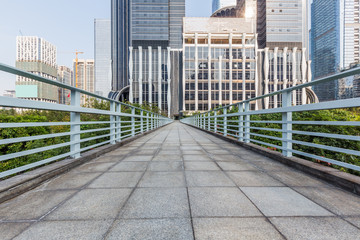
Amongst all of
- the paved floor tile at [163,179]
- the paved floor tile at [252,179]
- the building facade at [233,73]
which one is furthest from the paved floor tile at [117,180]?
the building facade at [233,73]

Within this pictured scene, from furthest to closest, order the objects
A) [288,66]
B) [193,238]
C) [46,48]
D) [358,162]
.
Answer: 1. [46,48]
2. [288,66]
3. [358,162]
4. [193,238]

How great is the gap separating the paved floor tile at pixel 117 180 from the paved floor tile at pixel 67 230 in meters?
0.88

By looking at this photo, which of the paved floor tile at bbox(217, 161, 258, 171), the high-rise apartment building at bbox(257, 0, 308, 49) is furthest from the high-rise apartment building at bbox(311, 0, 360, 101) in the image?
the paved floor tile at bbox(217, 161, 258, 171)

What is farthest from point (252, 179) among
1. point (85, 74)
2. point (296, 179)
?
point (85, 74)

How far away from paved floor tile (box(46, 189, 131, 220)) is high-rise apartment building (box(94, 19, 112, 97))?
182m

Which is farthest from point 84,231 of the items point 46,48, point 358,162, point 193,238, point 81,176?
point 46,48

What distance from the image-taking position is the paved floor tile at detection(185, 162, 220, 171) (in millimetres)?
3312

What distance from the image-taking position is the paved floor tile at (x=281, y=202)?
1781 millimetres

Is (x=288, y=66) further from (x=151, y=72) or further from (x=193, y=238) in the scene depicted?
(x=193, y=238)

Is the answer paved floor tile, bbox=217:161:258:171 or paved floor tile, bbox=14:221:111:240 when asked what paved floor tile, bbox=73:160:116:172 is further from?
paved floor tile, bbox=217:161:258:171

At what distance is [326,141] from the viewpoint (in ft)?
13.6

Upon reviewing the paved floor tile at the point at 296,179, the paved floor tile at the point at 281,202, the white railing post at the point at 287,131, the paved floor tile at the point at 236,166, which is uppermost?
the white railing post at the point at 287,131

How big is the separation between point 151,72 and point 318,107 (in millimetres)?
65404

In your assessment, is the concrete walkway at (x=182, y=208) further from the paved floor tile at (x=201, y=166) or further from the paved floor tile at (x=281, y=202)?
the paved floor tile at (x=201, y=166)
